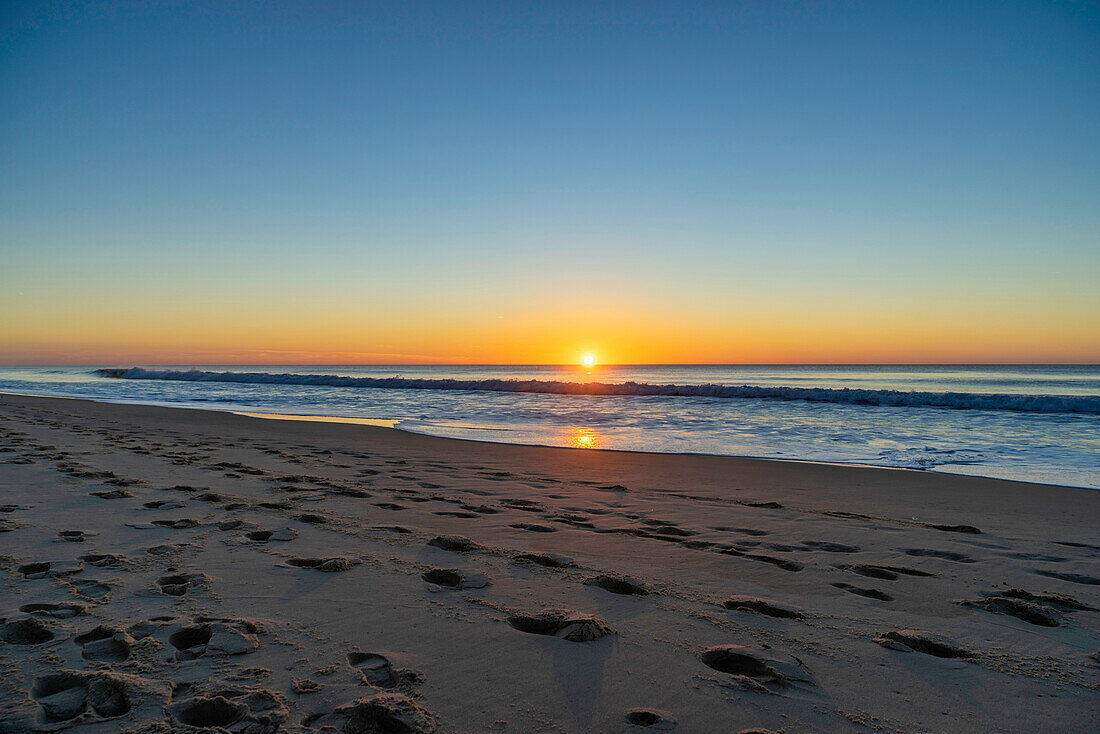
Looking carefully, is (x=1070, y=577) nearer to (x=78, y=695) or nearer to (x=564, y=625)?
(x=564, y=625)

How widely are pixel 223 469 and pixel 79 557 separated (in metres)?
3.14

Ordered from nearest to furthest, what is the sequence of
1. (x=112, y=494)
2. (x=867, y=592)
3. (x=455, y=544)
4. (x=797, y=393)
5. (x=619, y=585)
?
(x=619, y=585) < (x=867, y=592) < (x=455, y=544) < (x=112, y=494) < (x=797, y=393)

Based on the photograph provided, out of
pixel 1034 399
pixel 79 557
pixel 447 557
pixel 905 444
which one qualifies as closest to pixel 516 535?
pixel 447 557

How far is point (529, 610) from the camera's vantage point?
2.52 m

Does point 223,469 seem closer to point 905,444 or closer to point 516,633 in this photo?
point 516,633

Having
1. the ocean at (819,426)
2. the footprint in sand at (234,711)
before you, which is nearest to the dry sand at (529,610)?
the footprint in sand at (234,711)

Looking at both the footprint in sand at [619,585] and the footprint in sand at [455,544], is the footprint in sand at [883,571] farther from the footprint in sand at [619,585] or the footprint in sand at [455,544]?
the footprint in sand at [455,544]

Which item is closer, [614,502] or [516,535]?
[516,535]

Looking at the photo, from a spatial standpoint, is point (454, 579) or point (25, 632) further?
point (454, 579)

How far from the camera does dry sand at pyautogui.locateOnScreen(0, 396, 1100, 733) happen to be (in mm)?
1782

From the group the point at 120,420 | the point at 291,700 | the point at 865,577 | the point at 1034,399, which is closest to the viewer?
the point at 291,700

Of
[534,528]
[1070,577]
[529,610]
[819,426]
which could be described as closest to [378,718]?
[529,610]

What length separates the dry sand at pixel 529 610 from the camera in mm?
1782

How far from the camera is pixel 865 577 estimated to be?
10.4 ft
